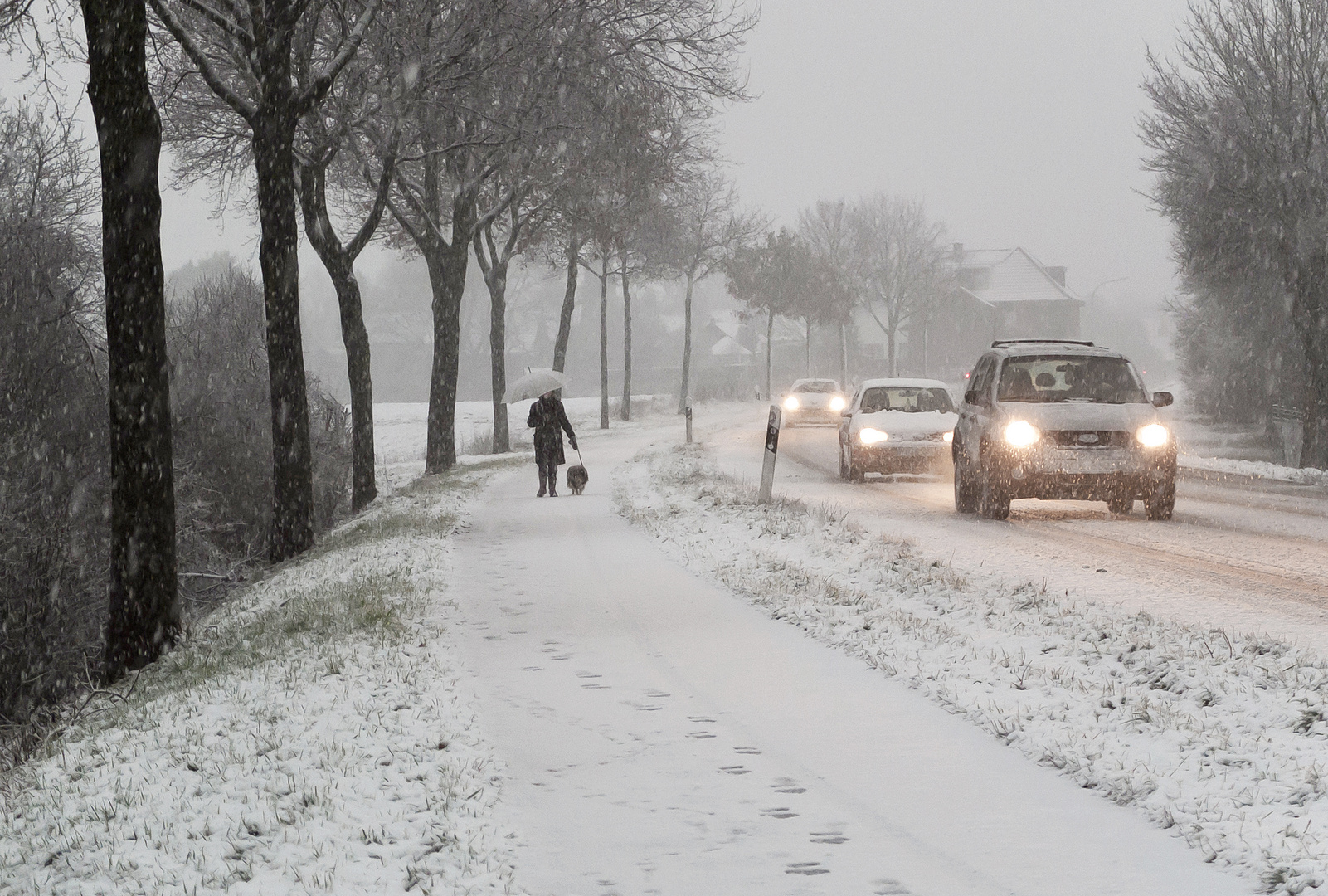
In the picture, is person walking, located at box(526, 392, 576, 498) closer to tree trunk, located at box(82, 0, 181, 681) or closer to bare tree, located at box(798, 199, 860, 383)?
tree trunk, located at box(82, 0, 181, 681)

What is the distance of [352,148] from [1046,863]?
17802mm

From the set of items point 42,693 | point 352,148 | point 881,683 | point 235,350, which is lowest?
point 42,693

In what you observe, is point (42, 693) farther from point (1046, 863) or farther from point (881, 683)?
point (1046, 863)

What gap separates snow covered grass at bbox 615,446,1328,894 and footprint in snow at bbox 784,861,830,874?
1.39 m

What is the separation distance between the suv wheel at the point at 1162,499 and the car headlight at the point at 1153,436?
480mm

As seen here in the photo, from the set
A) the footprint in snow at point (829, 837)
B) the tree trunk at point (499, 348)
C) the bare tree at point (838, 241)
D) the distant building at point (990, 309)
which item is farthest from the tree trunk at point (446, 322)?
the distant building at point (990, 309)

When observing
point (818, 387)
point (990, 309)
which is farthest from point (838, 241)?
point (818, 387)

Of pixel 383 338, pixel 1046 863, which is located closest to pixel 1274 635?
pixel 1046 863

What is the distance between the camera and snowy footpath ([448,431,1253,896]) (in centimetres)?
448

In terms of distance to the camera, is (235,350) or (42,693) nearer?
(42,693)

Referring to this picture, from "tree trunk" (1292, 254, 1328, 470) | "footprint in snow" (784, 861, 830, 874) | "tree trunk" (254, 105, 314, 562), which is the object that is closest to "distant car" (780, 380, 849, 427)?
"tree trunk" (1292, 254, 1328, 470)

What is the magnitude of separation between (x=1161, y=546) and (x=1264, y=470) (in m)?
11.9

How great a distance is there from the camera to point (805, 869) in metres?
4.52

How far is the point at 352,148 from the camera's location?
65.9 ft
